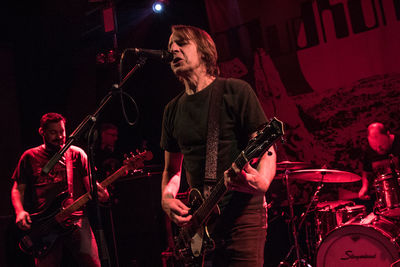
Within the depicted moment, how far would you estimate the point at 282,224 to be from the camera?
23.3 feet

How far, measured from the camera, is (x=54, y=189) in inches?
195

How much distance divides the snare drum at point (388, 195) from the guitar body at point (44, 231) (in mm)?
3669

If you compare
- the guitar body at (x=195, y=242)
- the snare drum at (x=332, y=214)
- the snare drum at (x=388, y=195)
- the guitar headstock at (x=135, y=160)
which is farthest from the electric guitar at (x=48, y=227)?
the snare drum at (x=388, y=195)

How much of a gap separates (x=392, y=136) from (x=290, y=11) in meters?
2.41

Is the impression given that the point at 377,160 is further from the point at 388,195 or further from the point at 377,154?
the point at 388,195

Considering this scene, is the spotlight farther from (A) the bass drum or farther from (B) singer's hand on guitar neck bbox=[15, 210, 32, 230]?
(A) the bass drum

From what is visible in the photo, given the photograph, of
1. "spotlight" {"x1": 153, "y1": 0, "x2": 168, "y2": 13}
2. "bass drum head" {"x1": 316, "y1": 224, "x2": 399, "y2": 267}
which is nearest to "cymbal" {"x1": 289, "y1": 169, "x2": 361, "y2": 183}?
"bass drum head" {"x1": 316, "y1": 224, "x2": 399, "y2": 267}

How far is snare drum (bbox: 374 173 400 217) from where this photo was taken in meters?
4.96

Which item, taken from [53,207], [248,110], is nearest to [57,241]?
[53,207]

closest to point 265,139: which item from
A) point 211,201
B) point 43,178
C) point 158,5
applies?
point 211,201

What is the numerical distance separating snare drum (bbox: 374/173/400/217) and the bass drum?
0.12 meters

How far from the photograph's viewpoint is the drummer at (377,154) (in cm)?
582

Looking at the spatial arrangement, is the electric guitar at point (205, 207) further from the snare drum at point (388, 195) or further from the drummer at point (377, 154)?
the drummer at point (377, 154)

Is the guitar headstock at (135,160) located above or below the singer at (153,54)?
below
